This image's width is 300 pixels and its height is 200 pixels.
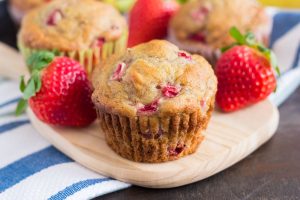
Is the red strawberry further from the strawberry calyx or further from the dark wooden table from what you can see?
the dark wooden table

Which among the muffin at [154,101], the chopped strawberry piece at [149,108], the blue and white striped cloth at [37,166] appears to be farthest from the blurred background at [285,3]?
the chopped strawberry piece at [149,108]

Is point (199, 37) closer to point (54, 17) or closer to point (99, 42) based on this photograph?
point (99, 42)

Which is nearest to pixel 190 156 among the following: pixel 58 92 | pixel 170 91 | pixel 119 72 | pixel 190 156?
pixel 190 156

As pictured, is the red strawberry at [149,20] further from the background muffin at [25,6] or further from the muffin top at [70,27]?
the background muffin at [25,6]

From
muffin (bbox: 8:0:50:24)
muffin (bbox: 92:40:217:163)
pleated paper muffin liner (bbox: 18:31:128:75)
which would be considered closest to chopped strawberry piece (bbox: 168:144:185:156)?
muffin (bbox: 92:40:217:163)

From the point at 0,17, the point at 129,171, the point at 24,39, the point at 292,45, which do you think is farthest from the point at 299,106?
the point at 0,17

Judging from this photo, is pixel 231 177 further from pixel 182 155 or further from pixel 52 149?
pixel 52 149
